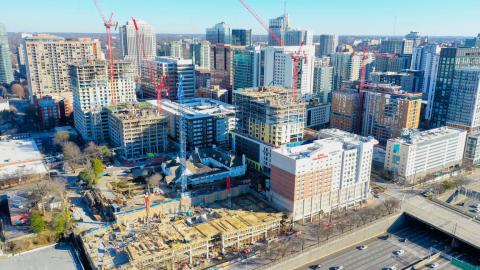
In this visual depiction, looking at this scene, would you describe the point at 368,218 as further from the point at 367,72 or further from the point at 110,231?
the point at 367,72

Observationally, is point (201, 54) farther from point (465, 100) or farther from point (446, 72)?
point (465, 100)

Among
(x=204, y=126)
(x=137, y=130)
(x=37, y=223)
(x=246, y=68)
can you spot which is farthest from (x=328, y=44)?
(x=37, y=223)

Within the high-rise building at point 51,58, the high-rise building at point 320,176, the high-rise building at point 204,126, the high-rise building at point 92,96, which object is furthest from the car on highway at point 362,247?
the high-rise building at point 51,58

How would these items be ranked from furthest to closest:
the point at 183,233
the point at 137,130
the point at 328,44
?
the point at 328,44
the point at 137,130
the point at 183,233

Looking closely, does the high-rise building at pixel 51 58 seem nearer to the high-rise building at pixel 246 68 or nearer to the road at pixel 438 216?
the high-rise building at pixel 246 68

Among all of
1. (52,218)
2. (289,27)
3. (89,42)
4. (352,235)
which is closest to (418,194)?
(352,235)

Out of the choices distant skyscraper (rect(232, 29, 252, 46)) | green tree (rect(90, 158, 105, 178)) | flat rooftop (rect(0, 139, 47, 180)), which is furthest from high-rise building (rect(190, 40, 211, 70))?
green tree (rect(90, 158, 105, 178))

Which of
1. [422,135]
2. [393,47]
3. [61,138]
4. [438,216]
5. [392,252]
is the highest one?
[393,47]

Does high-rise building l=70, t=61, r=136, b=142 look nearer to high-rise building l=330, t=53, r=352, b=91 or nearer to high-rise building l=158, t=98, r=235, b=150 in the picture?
high-rise building l=158, t=98, r=235, b=150
